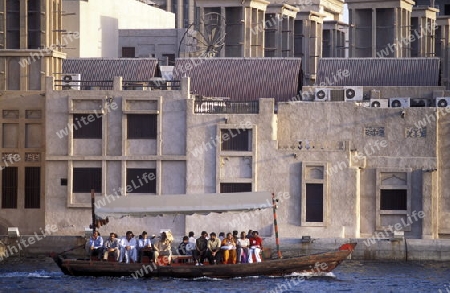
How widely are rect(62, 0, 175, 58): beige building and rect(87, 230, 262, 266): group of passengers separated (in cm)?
2420

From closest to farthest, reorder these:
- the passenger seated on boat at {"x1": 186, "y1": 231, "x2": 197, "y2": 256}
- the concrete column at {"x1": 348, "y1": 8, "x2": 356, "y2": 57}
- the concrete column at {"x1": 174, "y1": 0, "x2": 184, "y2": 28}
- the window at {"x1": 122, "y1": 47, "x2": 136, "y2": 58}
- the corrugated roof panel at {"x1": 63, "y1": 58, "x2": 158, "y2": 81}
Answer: the passenger seated on boat at {"x1": 186, "y1": 231, "x2": 197, "y2": 256} < the corrugated roof panel at {"x1": 63, "y1": 58, "x2": 158, "y2": 81} < the concrete column at {"x1": 348, "y1": 8, "x2": 356, "y2": 57} < the window at {"x1": 122, "y1": 47, "x2": 136, "y2": 58} < the concrete column at {"x1": 174, "y1": 0, "x2": 184, "y2": 28}

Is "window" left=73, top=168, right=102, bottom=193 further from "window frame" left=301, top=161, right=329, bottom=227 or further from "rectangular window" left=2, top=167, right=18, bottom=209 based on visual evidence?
"window frame" left=301, top=161, right=329, bottom=227

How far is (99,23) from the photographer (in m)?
98.9

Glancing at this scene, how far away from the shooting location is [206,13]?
3684 inches

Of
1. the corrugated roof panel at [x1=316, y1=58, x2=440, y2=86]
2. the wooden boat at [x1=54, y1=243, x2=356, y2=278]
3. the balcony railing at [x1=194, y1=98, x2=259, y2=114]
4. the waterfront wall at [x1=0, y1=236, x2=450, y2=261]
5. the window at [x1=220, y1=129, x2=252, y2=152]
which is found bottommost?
the wooden boat at [x1=54, y1=243, x2=356, y2=278]

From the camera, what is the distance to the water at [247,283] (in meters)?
60.8

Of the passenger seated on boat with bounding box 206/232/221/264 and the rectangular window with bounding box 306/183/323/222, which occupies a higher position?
the rectangular window with bounding box 306/183/323/222

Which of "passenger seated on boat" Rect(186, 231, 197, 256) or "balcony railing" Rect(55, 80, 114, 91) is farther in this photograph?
"balcony railing" Rect(55, 80, 114, 91)

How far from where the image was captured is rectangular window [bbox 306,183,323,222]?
72.9m

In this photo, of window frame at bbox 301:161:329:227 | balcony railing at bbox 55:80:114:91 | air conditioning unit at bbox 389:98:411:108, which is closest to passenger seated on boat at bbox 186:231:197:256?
window frame at bbox 301:161:329:227

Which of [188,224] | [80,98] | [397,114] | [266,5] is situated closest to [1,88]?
[80,98]

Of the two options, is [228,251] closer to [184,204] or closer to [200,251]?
[200,251]

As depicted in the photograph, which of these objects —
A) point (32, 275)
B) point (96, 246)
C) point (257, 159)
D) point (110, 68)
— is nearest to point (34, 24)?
point (110, 68)

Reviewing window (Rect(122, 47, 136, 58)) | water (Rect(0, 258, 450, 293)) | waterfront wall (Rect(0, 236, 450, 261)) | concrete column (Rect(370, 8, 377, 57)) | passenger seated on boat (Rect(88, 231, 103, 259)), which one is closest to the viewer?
water (Rect(0, 258, 450, 293))
